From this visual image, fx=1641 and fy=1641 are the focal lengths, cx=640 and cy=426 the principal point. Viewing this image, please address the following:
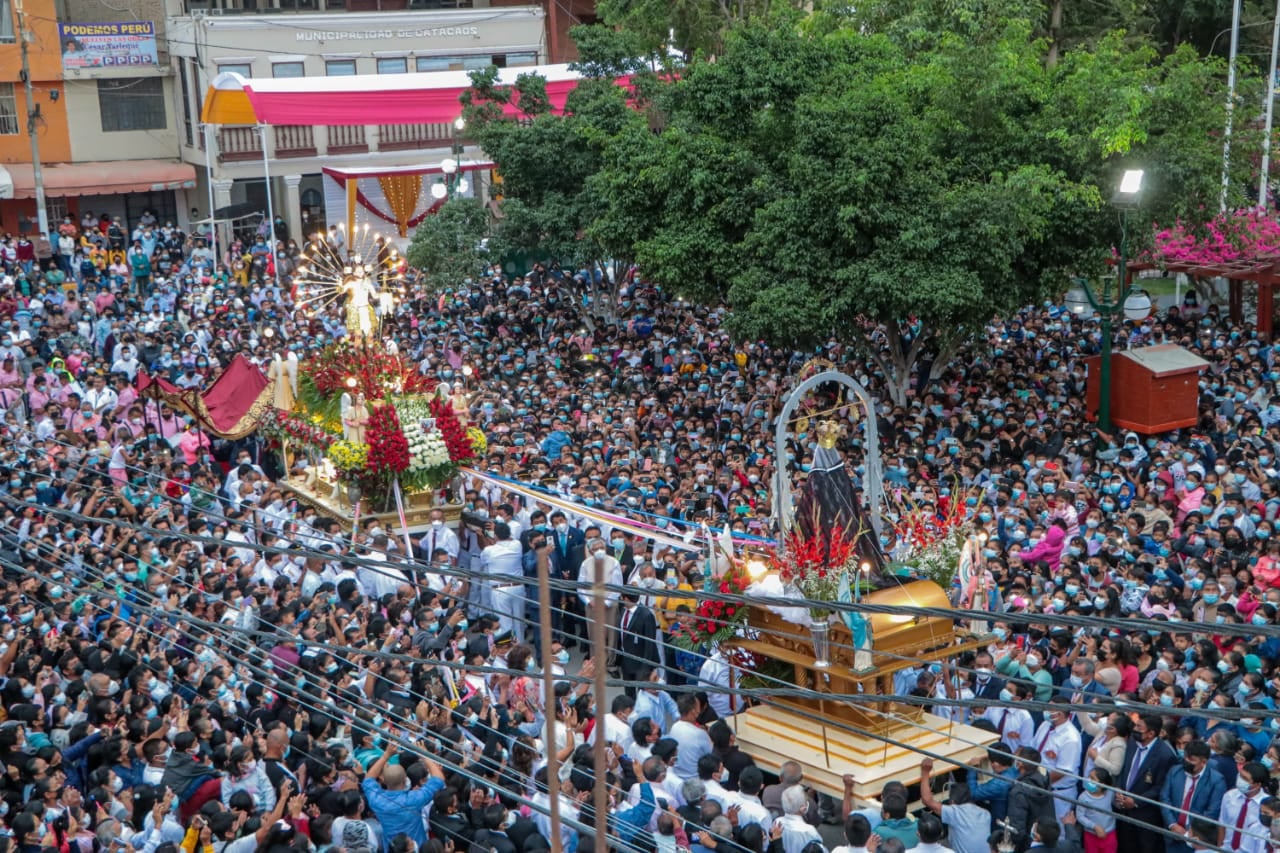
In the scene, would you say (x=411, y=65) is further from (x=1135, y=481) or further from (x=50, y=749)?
(x=50, y=749)

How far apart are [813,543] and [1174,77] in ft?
39.5

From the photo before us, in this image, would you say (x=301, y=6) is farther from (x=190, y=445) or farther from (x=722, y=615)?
(x=722, y=615)

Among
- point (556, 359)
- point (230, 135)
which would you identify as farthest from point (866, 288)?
point (230, 135)

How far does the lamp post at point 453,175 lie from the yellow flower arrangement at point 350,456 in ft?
36.7

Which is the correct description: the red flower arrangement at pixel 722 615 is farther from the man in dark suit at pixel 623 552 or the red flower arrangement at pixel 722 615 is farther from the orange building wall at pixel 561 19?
the orange building wall at pixel 561 19

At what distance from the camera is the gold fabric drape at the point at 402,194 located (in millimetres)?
37312

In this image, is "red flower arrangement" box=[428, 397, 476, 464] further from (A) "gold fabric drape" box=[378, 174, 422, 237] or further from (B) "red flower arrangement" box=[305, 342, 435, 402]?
(A) "gold fabric drape" box=[378, 174, 422, 237]

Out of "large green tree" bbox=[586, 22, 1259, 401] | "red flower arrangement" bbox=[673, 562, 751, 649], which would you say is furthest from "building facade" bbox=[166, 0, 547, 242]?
"red flower arrangement" bbox=[673, 562, 751, 649]

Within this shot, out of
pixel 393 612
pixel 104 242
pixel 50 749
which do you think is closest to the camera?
pixel 50 749

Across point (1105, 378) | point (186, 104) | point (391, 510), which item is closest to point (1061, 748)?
point (391, 510)

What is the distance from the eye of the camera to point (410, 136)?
1617 inches

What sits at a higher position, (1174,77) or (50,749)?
(1174,77)

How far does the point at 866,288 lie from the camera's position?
20.4m

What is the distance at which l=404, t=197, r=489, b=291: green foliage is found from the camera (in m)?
27.8
